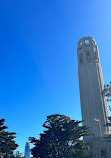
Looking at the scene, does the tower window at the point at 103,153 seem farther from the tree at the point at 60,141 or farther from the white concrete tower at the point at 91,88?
the tree at the point at 60,141

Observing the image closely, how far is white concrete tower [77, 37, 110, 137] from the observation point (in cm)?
5568

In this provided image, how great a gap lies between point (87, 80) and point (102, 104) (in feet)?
37.0

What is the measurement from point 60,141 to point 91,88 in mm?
31201

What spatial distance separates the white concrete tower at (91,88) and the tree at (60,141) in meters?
17.5

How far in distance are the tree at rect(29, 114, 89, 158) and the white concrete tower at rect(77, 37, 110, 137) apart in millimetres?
17464

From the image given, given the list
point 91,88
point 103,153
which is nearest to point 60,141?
point 103,153

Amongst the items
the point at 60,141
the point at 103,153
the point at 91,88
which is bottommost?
the point at 103,153

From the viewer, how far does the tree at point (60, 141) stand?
33.9 m

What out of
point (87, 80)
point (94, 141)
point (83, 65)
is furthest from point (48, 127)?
point (83, 65)

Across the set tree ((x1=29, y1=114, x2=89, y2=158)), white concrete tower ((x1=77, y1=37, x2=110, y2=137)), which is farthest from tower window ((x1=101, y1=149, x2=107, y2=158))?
tree ((x1=29, y1=114, x2=89, y2=158))

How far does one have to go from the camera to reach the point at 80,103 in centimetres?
6259

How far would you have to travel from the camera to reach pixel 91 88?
61.7 m

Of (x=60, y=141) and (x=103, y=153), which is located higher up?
(x=60, y=141)

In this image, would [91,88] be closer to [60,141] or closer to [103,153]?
[103,153]
